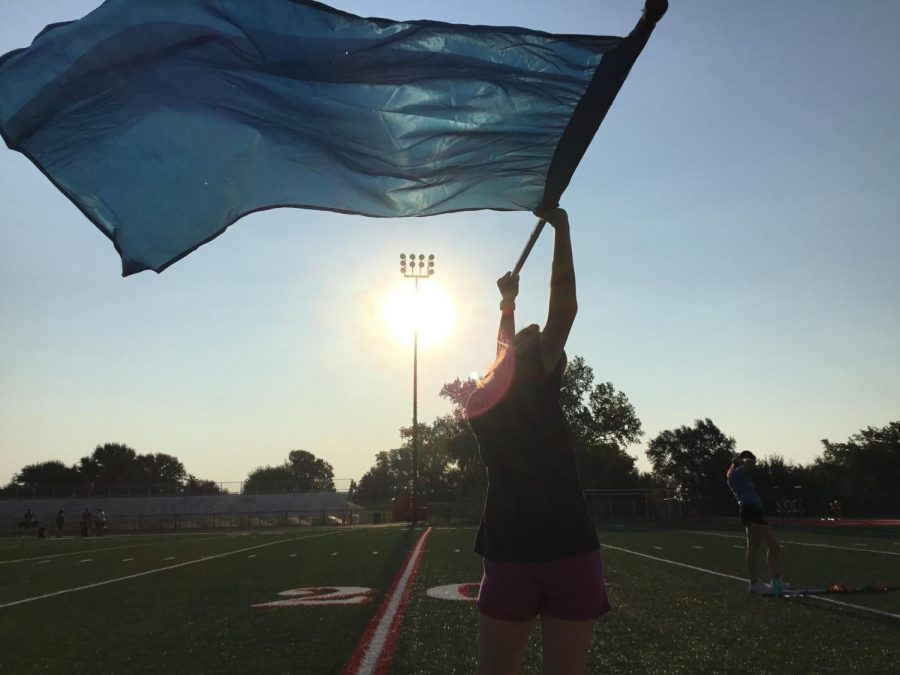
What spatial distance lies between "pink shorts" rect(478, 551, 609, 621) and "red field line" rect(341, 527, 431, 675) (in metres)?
3.14

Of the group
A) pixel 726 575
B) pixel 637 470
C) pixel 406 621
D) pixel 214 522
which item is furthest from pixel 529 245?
pixel 637 470

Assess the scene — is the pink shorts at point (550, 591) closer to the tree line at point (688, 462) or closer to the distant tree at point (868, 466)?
the tree line at point (688, 462)

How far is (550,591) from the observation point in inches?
87.4

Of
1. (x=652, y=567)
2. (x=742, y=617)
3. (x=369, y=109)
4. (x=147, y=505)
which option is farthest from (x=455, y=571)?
(x=147, y=505)

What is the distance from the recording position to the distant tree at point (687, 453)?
85.5 metres

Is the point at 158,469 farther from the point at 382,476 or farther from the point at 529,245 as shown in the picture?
the point at 529,245

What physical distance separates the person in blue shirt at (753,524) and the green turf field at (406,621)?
0.33 meters

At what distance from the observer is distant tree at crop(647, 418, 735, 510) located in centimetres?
8550

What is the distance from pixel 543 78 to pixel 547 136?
396 millimetres

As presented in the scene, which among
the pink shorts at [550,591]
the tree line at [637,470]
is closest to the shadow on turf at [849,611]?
the pink shorts at [550,591]

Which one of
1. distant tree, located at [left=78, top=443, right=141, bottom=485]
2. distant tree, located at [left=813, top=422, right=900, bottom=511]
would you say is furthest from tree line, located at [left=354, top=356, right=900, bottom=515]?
distant tree, located at [left=78, top=443, right=141, bottom=485]

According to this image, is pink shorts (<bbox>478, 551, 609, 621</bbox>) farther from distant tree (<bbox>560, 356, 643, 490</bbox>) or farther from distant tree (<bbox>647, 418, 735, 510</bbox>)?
distant tree (<bbox>647, 418, 735, 510</bbox>)

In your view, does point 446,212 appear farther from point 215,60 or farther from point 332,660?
point 332,660

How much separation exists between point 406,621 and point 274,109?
16.8 ft
